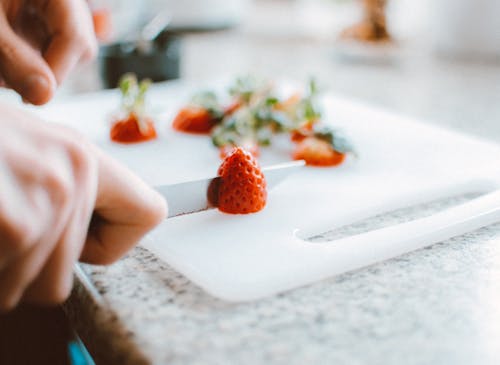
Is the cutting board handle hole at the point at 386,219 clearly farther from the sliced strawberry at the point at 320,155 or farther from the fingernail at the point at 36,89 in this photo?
the fingernail at the point at 36,89

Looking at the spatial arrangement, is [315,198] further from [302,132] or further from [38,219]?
[38,219]

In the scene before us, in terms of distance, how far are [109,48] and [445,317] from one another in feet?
3.47

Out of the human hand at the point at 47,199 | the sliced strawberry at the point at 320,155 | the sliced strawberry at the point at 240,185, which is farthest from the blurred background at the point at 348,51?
the human hand at the point at 47,199

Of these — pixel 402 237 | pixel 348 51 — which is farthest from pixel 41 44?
pixel 348 51

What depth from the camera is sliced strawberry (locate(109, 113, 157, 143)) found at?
917 millimetres

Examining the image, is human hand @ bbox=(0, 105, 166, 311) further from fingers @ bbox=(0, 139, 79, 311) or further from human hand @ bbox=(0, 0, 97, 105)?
human hand @ bbox=(0, 0, 97, 105)

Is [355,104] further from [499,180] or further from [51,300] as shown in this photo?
[51,300]

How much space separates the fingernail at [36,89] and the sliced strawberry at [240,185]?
7.5 inches

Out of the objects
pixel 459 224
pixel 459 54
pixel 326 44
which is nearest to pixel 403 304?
pixel 459 224

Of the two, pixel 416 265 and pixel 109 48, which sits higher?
pixel 109 48

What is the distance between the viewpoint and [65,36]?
24.8 inches

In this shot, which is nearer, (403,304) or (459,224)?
(403,304)

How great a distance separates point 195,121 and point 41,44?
0.29m

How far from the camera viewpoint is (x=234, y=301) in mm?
492
